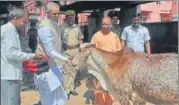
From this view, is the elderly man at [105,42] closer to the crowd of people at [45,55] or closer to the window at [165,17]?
the crowd of people at [45,55]

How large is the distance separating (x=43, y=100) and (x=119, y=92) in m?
1.17

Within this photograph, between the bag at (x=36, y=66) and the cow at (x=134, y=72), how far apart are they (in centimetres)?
52

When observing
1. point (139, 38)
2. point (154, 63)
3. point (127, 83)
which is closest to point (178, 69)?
point (154, 63)

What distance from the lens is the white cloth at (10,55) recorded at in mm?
5410

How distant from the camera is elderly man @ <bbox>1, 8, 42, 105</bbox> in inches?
213

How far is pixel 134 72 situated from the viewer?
600 centimetres

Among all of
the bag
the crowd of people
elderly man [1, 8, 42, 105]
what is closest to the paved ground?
the crowd of people

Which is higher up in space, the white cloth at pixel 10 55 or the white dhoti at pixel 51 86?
the white cloth at pixel 10 55

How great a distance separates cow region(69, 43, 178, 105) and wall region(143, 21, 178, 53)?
41.8 feet

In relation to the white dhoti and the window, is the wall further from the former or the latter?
the window

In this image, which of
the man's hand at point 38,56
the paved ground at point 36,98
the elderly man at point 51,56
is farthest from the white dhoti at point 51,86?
the paved ground at point 36,98

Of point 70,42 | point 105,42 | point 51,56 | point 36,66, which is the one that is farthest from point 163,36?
point 36,66

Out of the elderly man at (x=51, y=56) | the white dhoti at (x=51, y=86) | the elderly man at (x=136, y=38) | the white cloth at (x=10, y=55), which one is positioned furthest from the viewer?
the elderly man at (x=136, y=38)

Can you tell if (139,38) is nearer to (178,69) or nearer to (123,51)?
(123,51)
